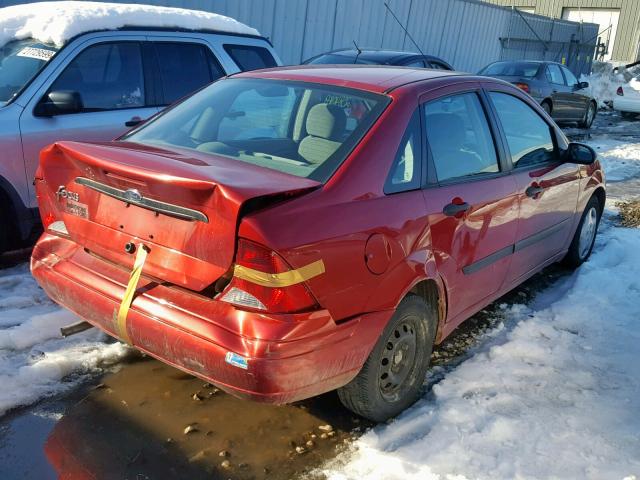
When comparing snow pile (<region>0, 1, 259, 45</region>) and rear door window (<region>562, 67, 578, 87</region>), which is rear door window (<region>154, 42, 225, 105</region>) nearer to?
snow pile (<region>0, 1, 259, 45</region>)

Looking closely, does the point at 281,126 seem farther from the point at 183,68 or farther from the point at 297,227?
the point at 183,68

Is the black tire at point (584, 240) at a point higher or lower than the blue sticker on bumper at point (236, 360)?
lower

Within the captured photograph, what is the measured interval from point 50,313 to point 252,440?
1.70m

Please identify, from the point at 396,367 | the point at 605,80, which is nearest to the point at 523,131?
the point at 396,367

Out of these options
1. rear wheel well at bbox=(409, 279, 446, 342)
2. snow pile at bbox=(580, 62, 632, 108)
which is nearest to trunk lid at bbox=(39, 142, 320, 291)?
rear wheel well at bbox=(409, 279, 446, 342)

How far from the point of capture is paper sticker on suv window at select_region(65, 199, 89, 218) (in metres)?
2.96

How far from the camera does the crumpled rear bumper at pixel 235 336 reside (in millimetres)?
2451

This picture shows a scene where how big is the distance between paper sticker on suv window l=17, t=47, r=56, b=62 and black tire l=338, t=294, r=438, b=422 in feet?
10.9

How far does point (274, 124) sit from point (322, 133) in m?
0.35

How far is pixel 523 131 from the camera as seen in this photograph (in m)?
4.30

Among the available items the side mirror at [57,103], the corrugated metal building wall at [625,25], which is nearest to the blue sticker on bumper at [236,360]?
the side mirror at [57,103]

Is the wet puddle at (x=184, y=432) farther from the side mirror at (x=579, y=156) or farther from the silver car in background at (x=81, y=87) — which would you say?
the side mirror at (x=579, y=156)

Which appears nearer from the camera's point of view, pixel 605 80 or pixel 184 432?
pixel 184 432

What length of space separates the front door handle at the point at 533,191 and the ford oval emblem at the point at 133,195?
8.17 ft
